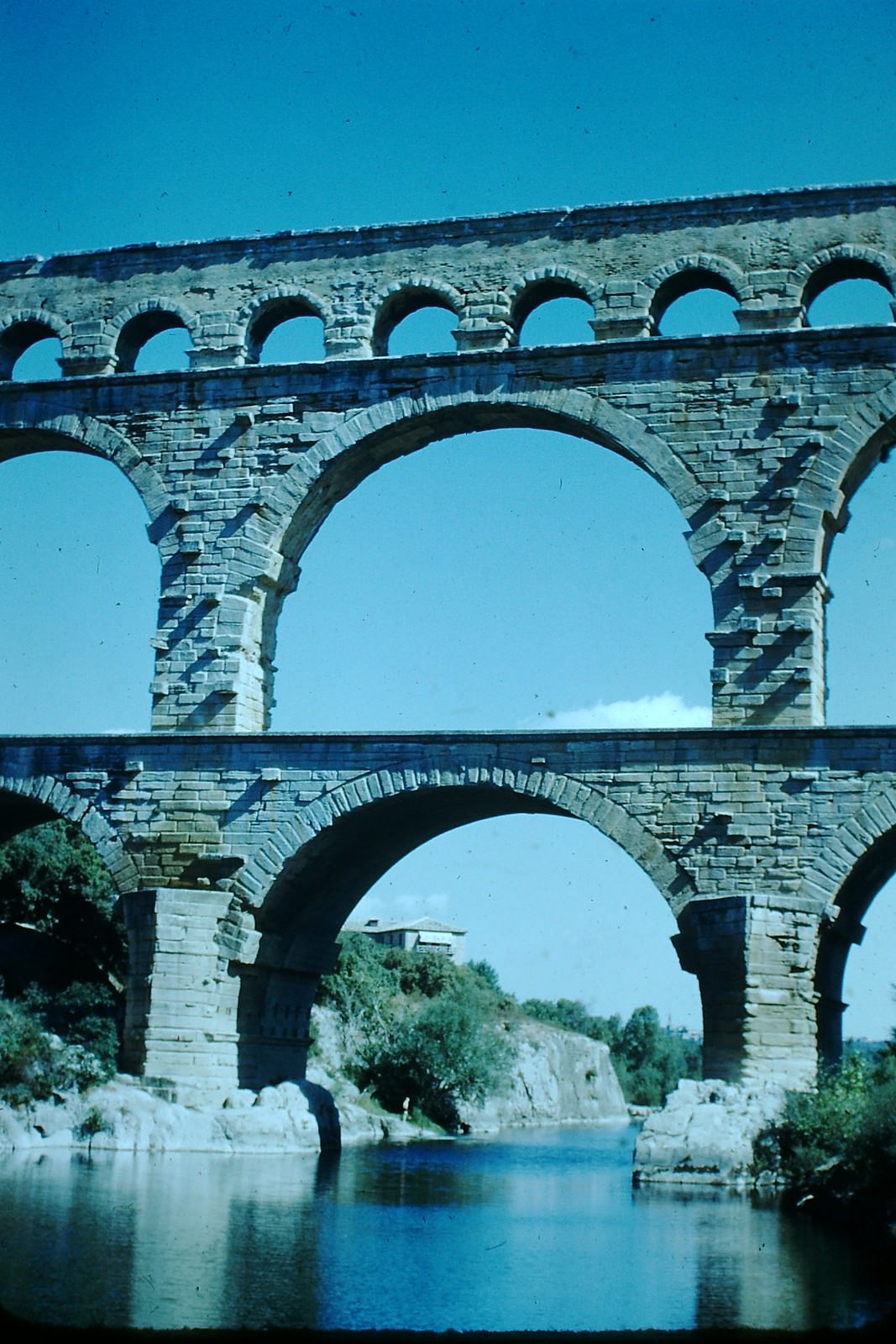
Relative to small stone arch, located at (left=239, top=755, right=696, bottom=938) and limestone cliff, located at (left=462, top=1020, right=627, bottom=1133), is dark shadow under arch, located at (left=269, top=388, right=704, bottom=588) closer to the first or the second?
small stone arch, located at (left=239, top=755, right=696, bottom=938)

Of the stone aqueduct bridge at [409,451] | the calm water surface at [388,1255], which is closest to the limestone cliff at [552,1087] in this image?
the stone aqueduct bridge at [409,451]

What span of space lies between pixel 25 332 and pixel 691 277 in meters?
8.39

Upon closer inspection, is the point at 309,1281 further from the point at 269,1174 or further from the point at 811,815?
the point at 811,815

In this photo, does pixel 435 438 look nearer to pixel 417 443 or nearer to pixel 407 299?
pixel 417 443

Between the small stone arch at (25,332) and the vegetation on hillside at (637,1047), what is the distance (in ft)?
176

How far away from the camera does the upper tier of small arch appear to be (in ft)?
64.5

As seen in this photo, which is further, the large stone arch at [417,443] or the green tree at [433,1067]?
the green tree at [433,1067]

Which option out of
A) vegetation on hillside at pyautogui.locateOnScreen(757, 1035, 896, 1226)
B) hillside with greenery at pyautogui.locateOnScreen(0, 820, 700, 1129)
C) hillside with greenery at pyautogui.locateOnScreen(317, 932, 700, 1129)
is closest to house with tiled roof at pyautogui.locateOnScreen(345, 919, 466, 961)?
hillside with greenery at pyautogui.locateOnScreen(0, 820, 700, 1129)

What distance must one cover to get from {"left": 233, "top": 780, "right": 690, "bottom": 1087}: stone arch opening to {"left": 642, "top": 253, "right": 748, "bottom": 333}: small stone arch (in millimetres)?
5563

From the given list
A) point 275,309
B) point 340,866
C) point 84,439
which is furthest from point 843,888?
point 84,439

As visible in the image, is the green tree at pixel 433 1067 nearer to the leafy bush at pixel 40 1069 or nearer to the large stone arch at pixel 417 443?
the large stone arch at pixel 417 443

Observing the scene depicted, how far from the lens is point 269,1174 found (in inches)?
680

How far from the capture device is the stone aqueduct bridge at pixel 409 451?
18094 millimetres

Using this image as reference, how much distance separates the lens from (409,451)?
20922mm
